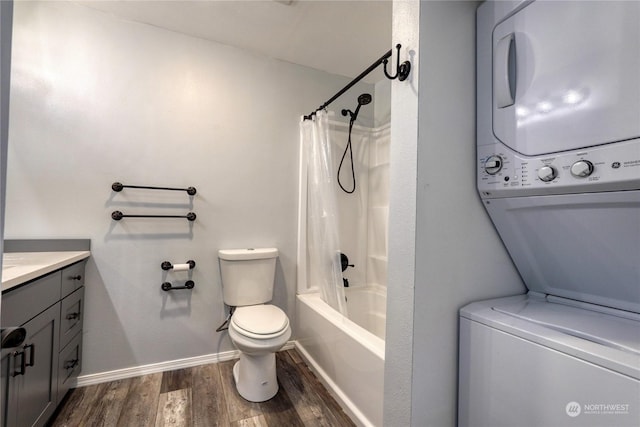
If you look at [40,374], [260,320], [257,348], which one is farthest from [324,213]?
[40,374]

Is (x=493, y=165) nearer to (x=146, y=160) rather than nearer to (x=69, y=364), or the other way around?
(x=146, y=160)

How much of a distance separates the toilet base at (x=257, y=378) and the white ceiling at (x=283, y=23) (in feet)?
6.93

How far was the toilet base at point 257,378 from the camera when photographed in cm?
162

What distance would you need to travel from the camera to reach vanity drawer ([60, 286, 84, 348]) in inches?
55.1

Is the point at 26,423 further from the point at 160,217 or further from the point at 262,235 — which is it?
the point at 262,235

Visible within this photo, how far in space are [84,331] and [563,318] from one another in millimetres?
2397

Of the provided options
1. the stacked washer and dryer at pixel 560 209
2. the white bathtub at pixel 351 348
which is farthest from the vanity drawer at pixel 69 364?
the stacked washer and dryer at pixel 560 209

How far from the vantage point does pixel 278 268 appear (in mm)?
2215

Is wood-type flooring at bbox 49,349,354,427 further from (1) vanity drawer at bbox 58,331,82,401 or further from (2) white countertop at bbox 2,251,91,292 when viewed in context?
(2) white countertop at bbox 2,251,91,292

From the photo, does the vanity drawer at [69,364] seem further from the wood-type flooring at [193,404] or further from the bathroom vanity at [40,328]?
the wood-type flooring at [193,404]

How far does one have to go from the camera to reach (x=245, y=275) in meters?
1.96

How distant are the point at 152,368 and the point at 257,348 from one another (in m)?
0.90

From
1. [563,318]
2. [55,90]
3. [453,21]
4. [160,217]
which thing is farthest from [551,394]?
[55,90]

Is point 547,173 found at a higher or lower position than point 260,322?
higher
